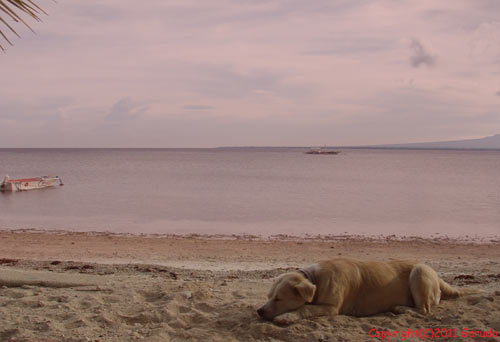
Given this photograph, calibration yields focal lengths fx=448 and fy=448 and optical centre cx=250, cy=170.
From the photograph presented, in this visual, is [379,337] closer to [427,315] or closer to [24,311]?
[427,315]

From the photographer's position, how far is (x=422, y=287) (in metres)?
4.93

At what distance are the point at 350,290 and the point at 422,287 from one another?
825mm

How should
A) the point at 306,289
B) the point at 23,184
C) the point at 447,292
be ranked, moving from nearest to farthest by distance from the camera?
1. the point at 306,289
2. the point at 447,292
3. the point at 23,184

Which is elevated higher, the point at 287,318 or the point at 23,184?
the point at 287,318

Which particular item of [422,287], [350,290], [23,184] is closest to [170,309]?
[350,290]

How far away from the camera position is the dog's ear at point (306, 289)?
4480mm

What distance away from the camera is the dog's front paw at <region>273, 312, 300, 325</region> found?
4480 mm

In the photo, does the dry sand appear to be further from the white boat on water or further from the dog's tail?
the white boat on water

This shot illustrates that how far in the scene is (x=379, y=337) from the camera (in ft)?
14.1

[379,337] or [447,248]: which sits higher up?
[379,337]

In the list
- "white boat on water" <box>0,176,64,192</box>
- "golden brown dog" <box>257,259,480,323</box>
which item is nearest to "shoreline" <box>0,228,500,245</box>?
"golden brown dog" <box>257,259,480,323</box>

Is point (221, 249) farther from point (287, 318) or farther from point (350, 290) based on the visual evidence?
point (287, 318)

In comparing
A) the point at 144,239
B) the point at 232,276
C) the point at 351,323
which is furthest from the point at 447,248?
the point at 351,323

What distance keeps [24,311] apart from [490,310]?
523 centimetres
